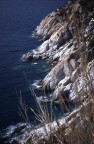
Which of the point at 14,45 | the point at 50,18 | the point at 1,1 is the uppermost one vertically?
the point at 1,1

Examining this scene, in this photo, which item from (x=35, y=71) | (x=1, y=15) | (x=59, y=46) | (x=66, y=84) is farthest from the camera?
(x=1, y=15)

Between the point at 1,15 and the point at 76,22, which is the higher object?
the point at 1,15

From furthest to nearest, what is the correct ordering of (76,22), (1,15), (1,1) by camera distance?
(1,1)
(1,15)
(76,22)

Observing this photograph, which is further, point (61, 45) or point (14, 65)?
point (61, 45)

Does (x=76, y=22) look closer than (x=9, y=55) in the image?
Yes

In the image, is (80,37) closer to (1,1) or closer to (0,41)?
(0,41)

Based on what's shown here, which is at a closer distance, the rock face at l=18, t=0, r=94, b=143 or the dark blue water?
the dark blue water

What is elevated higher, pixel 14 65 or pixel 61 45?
pixel 61 45

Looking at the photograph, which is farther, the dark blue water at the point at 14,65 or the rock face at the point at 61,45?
the rock face at the point at 61,45

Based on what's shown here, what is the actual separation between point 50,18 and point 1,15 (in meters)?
39.3

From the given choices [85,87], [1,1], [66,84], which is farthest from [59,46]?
[1,1]

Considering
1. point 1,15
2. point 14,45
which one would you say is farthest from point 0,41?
point 1,15

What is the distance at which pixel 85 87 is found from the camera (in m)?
3.60

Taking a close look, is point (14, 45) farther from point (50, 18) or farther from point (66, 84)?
point (66, 84)
